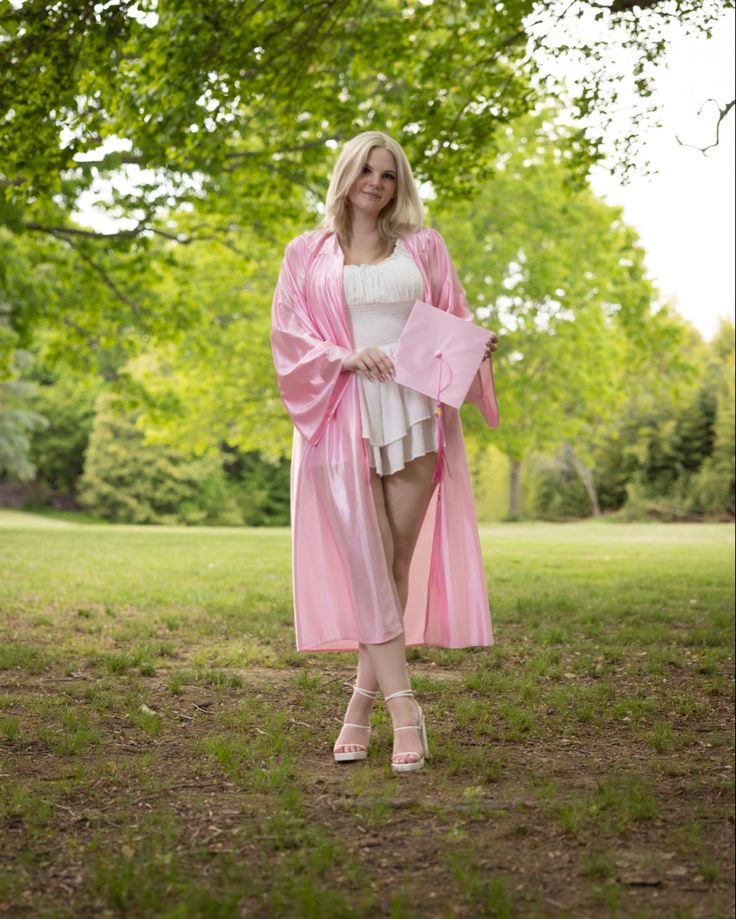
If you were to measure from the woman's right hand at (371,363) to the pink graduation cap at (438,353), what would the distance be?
4 cm

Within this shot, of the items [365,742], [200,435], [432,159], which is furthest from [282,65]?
[200,435]

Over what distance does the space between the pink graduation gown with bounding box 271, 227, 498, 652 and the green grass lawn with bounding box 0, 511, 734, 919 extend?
0.48 metres

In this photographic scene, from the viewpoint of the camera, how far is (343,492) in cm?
396

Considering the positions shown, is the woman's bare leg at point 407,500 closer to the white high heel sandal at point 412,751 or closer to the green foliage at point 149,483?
the white high heel sandal at point 412,751

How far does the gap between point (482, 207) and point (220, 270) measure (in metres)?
5.30

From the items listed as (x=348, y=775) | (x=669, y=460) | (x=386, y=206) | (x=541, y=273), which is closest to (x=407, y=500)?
(x=348, y=775)

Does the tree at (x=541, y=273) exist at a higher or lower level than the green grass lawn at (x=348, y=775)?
→ higher

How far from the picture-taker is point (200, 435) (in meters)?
21.8

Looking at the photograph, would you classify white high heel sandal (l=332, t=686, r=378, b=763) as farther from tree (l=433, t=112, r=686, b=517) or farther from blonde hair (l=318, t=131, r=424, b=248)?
tree (l=433, t=112, r=686, b=517)

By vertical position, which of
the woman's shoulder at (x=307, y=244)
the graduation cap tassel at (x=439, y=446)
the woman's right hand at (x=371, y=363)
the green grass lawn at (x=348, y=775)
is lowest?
the green grass lawn at (x=348, y=775)

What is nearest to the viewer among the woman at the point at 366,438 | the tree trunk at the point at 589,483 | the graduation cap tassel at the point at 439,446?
the woman at the point at 366,438

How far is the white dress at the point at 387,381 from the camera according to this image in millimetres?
3955

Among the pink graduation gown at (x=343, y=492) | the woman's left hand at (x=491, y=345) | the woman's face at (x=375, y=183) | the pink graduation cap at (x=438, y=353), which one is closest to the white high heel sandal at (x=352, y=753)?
the pink graduation gown at (x=343, y=492)

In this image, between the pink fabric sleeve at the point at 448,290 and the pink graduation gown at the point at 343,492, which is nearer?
the pink graduation gown at the point at 343,492
